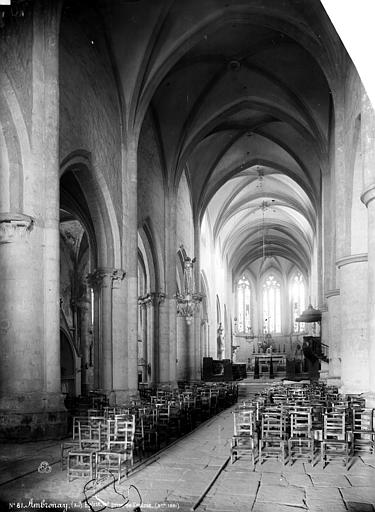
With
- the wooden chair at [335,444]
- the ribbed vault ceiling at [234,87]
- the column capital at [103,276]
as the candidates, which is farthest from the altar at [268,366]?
the wooden chair at [335,444]

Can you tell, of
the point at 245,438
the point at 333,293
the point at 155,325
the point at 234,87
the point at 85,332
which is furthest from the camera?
the point at 85,332

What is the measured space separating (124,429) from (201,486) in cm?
150

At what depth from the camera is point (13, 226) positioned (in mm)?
12672

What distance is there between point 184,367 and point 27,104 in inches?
804

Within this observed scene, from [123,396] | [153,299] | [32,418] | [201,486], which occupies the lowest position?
[123,396]

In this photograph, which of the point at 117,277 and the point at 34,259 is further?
the point at 117,277

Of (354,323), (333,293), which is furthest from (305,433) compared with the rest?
(333,293)

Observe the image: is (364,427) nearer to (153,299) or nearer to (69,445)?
(69,445)

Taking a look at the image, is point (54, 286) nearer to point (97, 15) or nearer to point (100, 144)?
point (100, 144)

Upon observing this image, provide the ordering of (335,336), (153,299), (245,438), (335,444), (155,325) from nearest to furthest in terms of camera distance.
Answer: (335,444) < (245,438) < (335,336) < (153,299) < (155,325)

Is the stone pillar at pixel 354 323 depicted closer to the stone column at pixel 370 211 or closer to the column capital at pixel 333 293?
the stone column at pixel 370 211

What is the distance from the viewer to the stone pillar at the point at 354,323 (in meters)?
15.3

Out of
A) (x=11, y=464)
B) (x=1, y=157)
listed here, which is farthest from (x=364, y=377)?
(x=1, y=157)

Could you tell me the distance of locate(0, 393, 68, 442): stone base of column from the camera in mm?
12164
